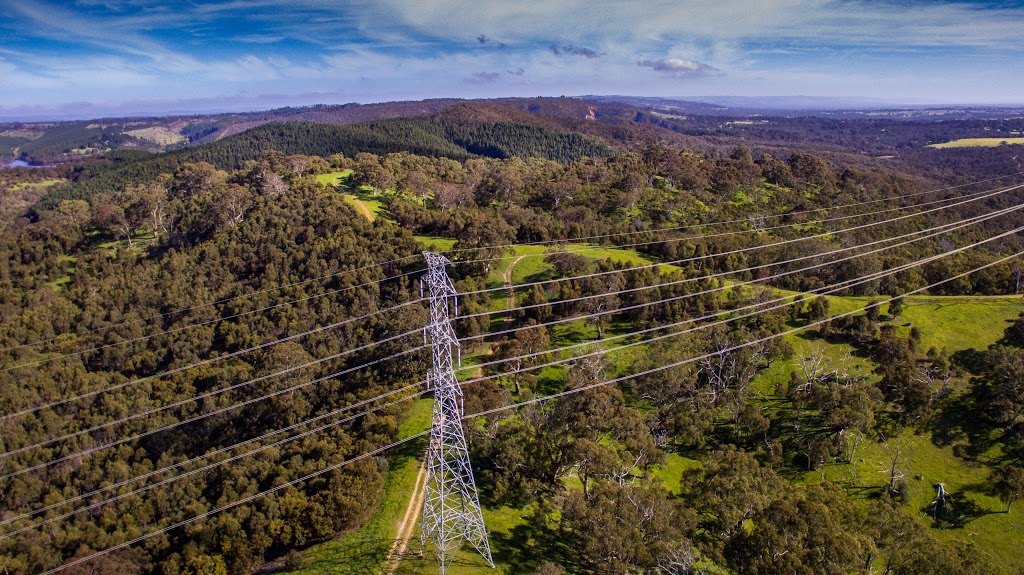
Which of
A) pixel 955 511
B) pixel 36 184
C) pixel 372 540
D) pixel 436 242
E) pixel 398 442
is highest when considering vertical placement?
pixel 36 184

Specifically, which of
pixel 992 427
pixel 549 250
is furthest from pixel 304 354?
pixel 992 427

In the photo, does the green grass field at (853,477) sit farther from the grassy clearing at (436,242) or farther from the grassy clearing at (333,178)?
the grassy clearing at (333,178)

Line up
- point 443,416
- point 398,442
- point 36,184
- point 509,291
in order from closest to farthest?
point 443,416 < point 398,442 < point 509,291 < point 36,184

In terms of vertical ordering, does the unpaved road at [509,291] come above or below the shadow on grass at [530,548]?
above

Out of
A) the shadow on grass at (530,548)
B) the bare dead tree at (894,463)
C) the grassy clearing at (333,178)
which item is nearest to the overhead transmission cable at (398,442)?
the shadow on grass at (530,548)

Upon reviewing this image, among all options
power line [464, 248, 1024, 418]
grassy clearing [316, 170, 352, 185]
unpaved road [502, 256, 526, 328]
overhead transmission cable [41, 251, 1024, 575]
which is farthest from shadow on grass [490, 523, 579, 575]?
grassy clearing [316, 170, 352, 185]

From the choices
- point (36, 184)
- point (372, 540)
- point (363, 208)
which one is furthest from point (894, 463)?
point (36, 184)

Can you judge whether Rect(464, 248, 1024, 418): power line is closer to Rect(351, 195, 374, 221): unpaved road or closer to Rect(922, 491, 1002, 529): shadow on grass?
Rect(922, 491, 1002, 529): shadow on grass

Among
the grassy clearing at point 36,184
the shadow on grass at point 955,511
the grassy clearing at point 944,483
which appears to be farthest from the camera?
the grassy clearing at point 36,184

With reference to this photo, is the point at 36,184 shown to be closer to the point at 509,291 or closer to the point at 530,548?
the point at 509,291
